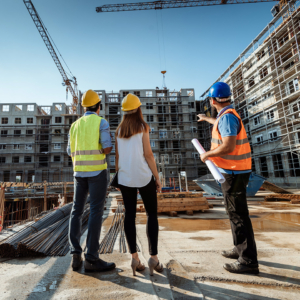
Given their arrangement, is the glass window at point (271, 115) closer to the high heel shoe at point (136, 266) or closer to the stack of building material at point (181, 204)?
the stack of building material at point (181, 204)

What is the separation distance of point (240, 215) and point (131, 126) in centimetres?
121

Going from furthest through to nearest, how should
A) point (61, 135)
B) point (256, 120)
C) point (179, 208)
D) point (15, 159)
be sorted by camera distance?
point (61, 135) → point (15, 159) → point (256, 120) → point (179, 208)

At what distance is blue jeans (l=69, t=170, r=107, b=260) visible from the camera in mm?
1829

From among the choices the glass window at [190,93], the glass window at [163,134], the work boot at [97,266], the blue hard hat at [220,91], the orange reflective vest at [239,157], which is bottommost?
the work boot at [97,266]

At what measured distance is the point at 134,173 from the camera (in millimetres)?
1762

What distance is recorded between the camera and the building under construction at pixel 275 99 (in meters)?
17.1

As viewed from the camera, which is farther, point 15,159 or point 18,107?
point 18,107

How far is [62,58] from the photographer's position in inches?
1673

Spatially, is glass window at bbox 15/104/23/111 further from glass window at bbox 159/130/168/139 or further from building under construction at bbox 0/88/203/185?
glass window at bbox 159/130/168/139

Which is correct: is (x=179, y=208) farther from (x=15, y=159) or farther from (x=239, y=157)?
(x=15, y=159)

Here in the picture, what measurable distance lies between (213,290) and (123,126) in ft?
4.63

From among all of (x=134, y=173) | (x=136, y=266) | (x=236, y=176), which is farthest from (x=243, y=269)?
(x=134, y=173)

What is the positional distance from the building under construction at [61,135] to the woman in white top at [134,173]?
29632 millimetres

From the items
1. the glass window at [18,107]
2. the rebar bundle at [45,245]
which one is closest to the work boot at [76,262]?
the rebar bundle at [45,245]
